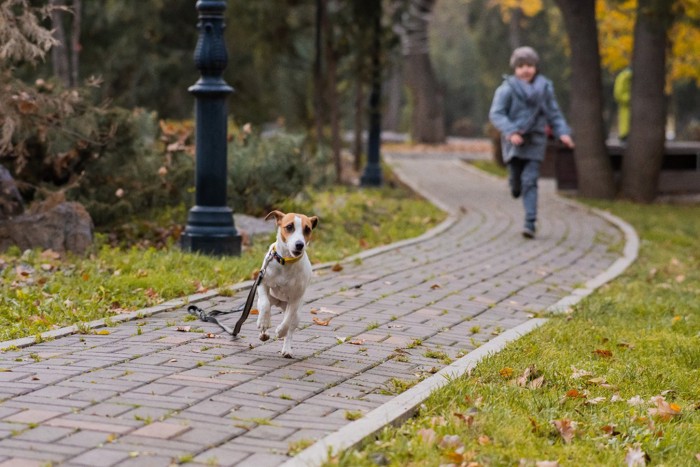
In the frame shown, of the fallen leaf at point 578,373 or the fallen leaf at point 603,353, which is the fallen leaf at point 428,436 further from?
the fallen leaf at point 603,353

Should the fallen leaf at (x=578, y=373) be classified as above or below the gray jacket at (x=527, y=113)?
below

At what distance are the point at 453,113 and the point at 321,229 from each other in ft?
Result: 176

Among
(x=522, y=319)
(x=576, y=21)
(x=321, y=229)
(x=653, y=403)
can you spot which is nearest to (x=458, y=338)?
(x=522, y=319)

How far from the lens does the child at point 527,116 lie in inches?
542

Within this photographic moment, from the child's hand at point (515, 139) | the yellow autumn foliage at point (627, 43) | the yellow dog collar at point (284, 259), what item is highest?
the yellow autumn foliage at point (627, 43)

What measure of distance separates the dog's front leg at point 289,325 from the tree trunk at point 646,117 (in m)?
14.1

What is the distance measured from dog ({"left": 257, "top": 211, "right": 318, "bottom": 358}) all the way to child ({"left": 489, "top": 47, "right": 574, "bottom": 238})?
750cm

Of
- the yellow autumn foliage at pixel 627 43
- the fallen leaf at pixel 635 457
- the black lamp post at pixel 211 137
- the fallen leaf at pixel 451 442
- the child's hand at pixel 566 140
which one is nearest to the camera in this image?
the fallen leaf at pixel 451 442

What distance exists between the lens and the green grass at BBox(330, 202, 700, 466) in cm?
509

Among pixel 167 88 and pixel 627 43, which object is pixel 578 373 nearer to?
pixel 167 88

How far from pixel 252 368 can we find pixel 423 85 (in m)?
32.1

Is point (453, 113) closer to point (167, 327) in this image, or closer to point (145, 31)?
point (145, 31)

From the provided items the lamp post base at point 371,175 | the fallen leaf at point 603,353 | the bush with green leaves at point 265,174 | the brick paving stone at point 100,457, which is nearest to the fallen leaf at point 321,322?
the fallen leaf at point 603,353

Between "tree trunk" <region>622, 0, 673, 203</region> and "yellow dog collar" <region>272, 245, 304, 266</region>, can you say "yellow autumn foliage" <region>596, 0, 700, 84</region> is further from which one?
"yellow dog collar" <region>272, 245, 304, 266</region>
